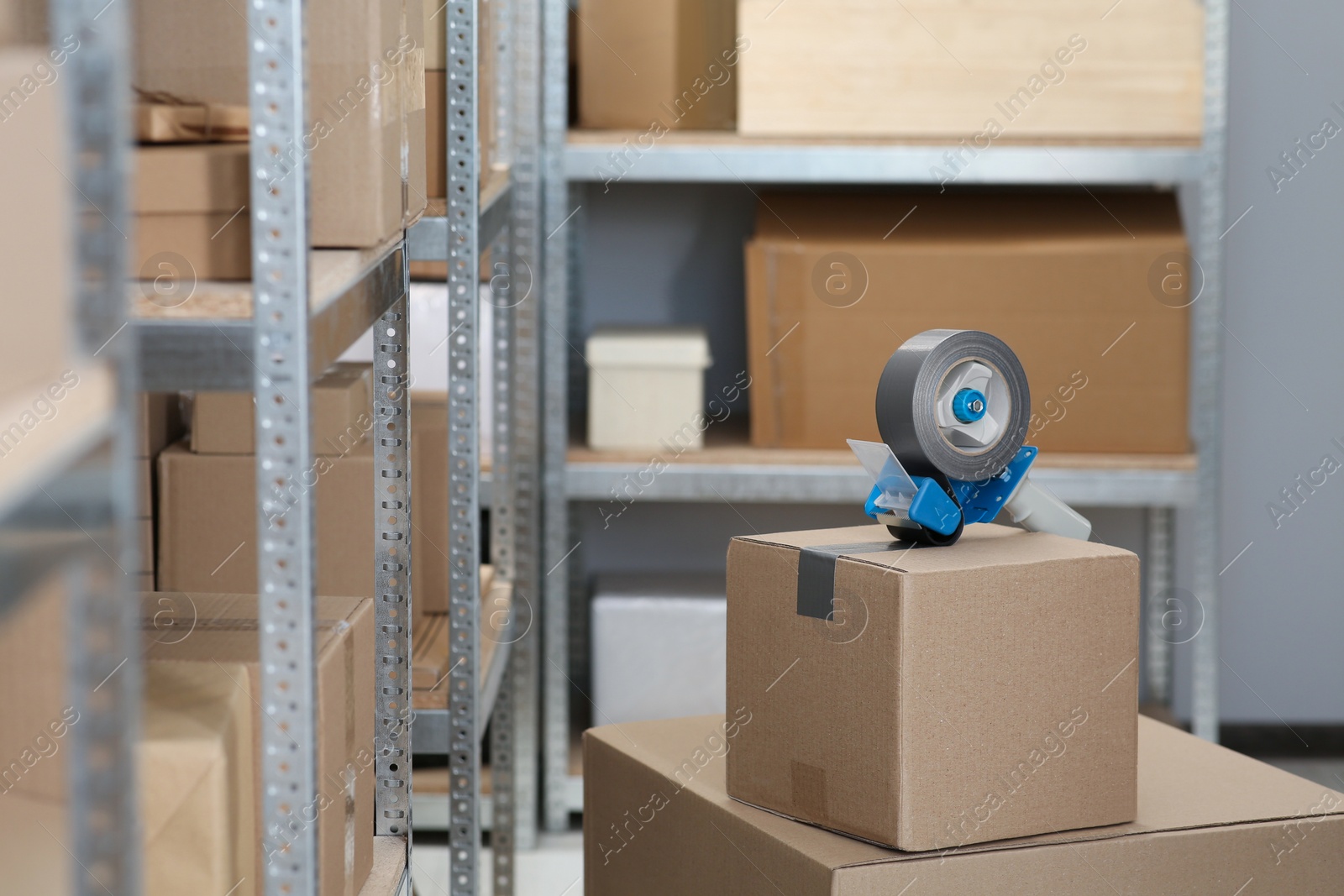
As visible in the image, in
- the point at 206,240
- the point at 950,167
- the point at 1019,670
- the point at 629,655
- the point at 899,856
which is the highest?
the point at 950,167

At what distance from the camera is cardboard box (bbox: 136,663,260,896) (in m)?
0.82

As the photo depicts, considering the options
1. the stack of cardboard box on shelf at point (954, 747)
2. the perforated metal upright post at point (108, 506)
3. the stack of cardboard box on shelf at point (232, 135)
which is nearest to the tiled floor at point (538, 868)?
the stack of cardboard box on shelf at point (954, 747)

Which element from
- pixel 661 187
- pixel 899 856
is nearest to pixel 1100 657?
pixel 899 856

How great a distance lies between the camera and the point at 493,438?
201cm

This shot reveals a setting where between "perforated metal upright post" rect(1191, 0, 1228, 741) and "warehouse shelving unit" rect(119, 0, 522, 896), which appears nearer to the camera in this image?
"warehouse shelving unit" rect(119, 0, 522, 896)

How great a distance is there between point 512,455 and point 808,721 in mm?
1062

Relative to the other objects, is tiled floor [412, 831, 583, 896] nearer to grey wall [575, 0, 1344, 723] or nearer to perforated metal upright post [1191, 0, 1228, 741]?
grey wall [575, 0, 1344, 723]

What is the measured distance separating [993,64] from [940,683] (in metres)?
1.30

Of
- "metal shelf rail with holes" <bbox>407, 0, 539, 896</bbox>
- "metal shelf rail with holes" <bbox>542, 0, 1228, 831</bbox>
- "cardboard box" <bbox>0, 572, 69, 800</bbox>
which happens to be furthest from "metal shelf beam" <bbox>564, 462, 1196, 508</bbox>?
"cardboard box" <bbox>0, 572, 69, 800</bbox>

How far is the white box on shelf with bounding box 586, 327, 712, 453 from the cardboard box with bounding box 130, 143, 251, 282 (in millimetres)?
1248

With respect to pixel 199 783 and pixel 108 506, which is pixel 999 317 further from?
pixel 108 506

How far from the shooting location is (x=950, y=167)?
2025mm

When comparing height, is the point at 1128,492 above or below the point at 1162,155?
below

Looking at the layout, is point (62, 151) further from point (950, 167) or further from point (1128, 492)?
point (1128, 492)
